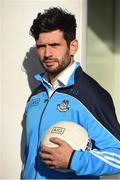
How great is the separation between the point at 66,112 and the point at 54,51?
0.91 ft

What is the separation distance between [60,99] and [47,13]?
0.41 metres

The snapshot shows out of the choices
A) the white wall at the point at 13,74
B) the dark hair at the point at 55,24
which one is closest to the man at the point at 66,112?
the dark hair at the point at 55,24

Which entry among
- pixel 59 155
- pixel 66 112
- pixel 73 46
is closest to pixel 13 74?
pixel 73 46

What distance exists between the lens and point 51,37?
2025 millimetres

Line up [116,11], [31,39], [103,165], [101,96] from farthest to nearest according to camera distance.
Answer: [116,11] → [31,39] → [101,96] → [103,165]

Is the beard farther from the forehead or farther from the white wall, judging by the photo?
the white wall

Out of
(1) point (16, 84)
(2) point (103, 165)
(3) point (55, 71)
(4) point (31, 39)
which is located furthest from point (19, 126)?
(2) point (103, 165)

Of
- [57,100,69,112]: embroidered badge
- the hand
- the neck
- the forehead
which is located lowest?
the hand

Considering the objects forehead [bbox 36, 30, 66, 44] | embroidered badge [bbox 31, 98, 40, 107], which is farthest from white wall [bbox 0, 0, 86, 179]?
forehead [bbox 36, 30, 66, 44]

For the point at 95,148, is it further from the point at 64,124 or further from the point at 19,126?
the point at 19,126

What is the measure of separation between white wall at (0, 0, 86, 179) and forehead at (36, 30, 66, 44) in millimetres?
532

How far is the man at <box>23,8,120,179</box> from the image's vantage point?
1805 millimetres

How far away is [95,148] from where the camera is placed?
1901 mm

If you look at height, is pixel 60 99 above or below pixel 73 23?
below
